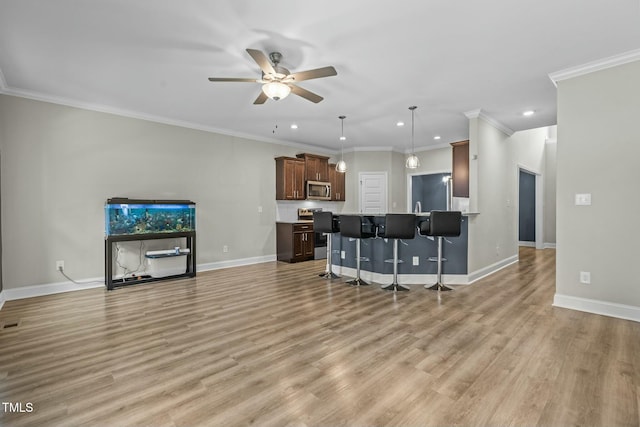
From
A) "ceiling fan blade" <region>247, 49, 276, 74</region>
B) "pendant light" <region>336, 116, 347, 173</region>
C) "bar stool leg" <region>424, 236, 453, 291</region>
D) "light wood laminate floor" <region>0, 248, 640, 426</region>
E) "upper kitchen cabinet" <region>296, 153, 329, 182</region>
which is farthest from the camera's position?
"upper kitchen cabinet" <region>296, 153, 329, 182</region>

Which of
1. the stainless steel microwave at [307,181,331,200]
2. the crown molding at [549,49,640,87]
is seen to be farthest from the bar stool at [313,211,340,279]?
the crown molding at [549,49,640,87]

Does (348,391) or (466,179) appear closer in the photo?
(348,391)

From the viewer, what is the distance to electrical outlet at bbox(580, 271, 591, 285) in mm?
3279

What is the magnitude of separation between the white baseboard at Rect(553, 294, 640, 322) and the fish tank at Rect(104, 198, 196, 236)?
17.0ft

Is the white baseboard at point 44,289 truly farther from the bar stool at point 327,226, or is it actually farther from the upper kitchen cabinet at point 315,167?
the upper kitchen cabinet at point 315,167

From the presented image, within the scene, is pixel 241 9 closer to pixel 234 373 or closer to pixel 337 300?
pixel 234 373

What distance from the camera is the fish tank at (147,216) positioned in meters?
4.34

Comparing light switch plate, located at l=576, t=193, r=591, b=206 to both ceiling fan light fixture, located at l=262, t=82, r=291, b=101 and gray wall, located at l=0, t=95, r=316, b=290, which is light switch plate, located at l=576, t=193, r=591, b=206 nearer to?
ceiling fan light fixture, located at l=262, t=82, r=291, b=101

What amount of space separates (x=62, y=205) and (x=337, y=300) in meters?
4.01

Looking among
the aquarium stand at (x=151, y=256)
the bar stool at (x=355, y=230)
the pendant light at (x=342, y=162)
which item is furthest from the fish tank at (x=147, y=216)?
the pendant light at (x=342, y=162)

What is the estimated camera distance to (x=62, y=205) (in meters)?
4.19

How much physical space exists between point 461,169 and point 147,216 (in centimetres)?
545

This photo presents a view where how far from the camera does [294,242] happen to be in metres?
6.28

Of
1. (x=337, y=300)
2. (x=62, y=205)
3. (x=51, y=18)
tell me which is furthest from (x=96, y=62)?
(x=337, y=300)
